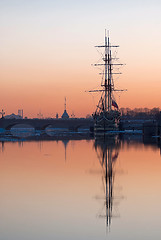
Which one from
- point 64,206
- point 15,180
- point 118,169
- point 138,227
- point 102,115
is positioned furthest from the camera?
point 102,115

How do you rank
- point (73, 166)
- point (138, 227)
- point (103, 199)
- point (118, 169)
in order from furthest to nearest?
point (73, 166) < point (118, 169) < point (103, 199) < point (138, 227)

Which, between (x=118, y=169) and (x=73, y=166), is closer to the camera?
(x=118, y=169)

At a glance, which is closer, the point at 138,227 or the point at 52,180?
the point at 138,227

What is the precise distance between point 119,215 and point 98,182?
833 cm

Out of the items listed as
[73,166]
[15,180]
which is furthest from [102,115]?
[15,180]

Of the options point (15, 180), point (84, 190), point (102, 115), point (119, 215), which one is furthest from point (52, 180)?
point (102, 115)

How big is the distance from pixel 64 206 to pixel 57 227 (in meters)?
3.06

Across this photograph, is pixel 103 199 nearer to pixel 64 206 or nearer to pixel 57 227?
pixel 64 206

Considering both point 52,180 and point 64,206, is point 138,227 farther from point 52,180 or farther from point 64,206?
point 52,180

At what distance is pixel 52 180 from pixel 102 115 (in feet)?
335

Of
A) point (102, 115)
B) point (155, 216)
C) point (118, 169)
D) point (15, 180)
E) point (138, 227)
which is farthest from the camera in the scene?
point (102, 115)

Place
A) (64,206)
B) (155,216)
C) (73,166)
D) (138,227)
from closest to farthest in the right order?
(138,227)
(155,216)
(64,206)
(73,166)

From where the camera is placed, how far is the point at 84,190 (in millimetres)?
21031

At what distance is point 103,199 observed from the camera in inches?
734
